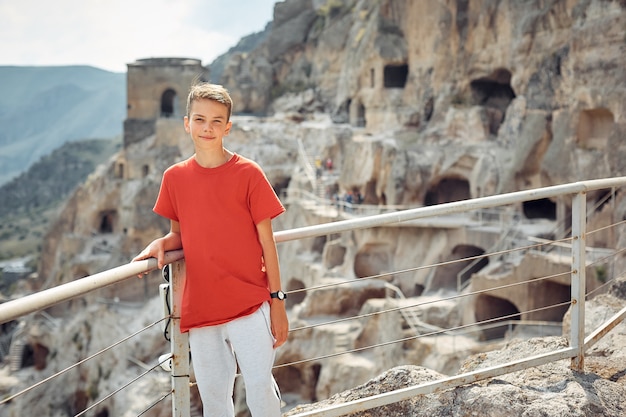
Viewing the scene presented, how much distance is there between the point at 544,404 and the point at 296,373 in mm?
14428

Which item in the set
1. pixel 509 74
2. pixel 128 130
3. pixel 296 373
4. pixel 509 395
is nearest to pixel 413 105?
pixel 509 74

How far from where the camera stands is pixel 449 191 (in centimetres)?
2244

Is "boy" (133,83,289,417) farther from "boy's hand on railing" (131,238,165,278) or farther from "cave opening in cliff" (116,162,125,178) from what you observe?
"cave opening in cliff" (116,162,125,178)

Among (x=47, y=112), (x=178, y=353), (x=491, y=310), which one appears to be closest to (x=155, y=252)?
(x=178, y=353)

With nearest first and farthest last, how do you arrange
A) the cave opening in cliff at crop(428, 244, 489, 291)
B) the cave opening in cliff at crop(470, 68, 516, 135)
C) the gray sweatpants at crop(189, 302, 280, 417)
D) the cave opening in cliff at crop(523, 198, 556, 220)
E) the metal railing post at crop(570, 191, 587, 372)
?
1. the gray sweatpants at crop(189, 302, 280, 417)
2. the metal railing post at crop(570, 191, 587, 372)
3. the cave opening in cliff at crop(428, 244, 489, 291)
4. the cave opening in cliff at crop(523, 198, 556, 220)
5. the cave opening in cliff at crop(470, 68, 516, 135)

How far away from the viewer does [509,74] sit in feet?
72.3

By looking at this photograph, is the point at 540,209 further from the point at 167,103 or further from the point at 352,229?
the point at 167,103

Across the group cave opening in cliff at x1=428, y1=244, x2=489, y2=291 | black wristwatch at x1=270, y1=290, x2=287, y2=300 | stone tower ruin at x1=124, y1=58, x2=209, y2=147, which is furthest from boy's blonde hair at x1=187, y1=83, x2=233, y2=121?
stone tower ruin at x1=124, y1=58, x2=209, y2=147

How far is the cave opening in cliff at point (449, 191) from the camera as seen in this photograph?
2223 centimetres

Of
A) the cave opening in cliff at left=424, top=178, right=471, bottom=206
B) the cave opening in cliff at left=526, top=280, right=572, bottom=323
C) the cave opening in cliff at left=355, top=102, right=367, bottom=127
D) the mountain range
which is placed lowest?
the cave opening in cliff at left=526, top=280, right=572, bottom=323

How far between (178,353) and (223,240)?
477mm

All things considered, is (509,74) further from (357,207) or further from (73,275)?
(73,275)

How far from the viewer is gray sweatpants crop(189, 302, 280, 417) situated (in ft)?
7.36

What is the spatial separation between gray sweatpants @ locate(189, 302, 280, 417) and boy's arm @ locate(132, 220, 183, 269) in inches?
12.7
